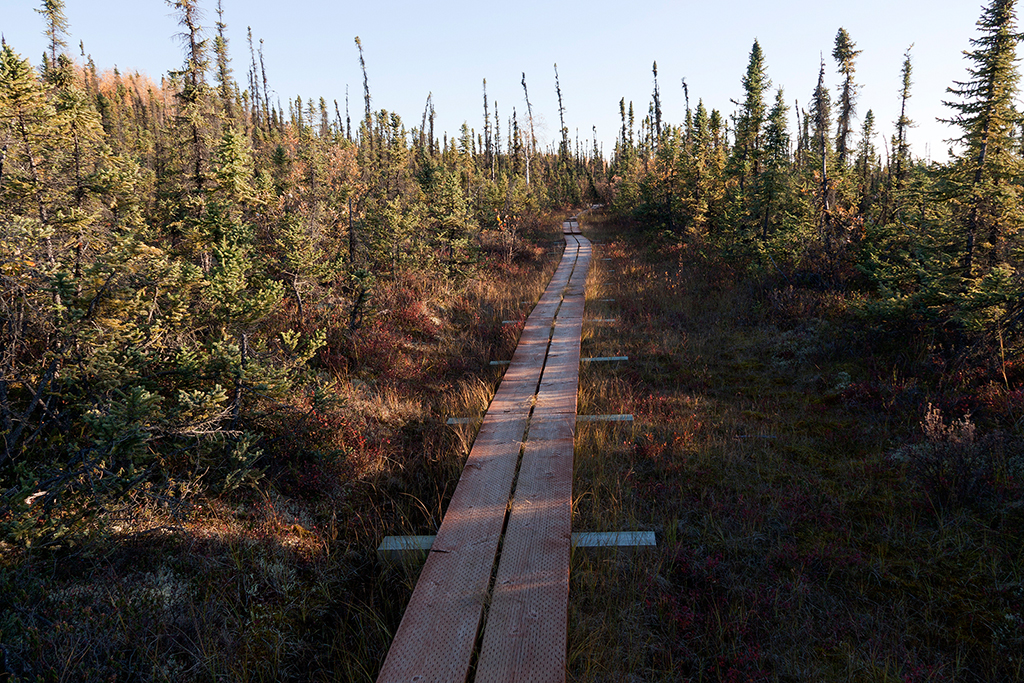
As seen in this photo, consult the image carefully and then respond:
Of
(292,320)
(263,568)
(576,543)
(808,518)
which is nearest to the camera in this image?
(263,568)

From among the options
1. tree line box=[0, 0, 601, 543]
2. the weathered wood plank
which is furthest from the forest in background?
the weathered wood plank

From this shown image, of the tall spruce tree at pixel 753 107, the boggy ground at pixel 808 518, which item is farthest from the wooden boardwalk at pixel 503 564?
the tall spruce tree at pixel 753 107

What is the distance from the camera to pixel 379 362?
7840 millimetres

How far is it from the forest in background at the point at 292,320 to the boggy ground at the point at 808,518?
0.12 metres

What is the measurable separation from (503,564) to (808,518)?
296 centimetres

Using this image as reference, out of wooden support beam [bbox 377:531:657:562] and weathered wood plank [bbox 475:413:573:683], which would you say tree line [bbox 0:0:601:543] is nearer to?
wooden support beam [bbox 377:531:657:562]

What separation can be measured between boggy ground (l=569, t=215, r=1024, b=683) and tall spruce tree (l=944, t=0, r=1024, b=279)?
6.03ft

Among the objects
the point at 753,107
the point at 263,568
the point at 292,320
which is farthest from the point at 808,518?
the point at 753,107

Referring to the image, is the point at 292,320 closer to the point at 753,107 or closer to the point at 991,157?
the point at 991,157

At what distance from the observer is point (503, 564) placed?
12.2 ft

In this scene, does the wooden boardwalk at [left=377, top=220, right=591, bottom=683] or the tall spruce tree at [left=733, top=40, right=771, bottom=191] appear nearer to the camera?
the wooden boardwalk at [left=377, top=220, right=591, bottom=683]

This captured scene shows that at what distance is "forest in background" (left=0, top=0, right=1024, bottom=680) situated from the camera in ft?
12.0

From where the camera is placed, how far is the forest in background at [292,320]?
3.67 m

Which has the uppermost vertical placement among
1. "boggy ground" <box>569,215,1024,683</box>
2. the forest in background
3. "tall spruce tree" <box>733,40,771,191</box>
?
"tall spruce tree" <box>733,40,771,191</box>
